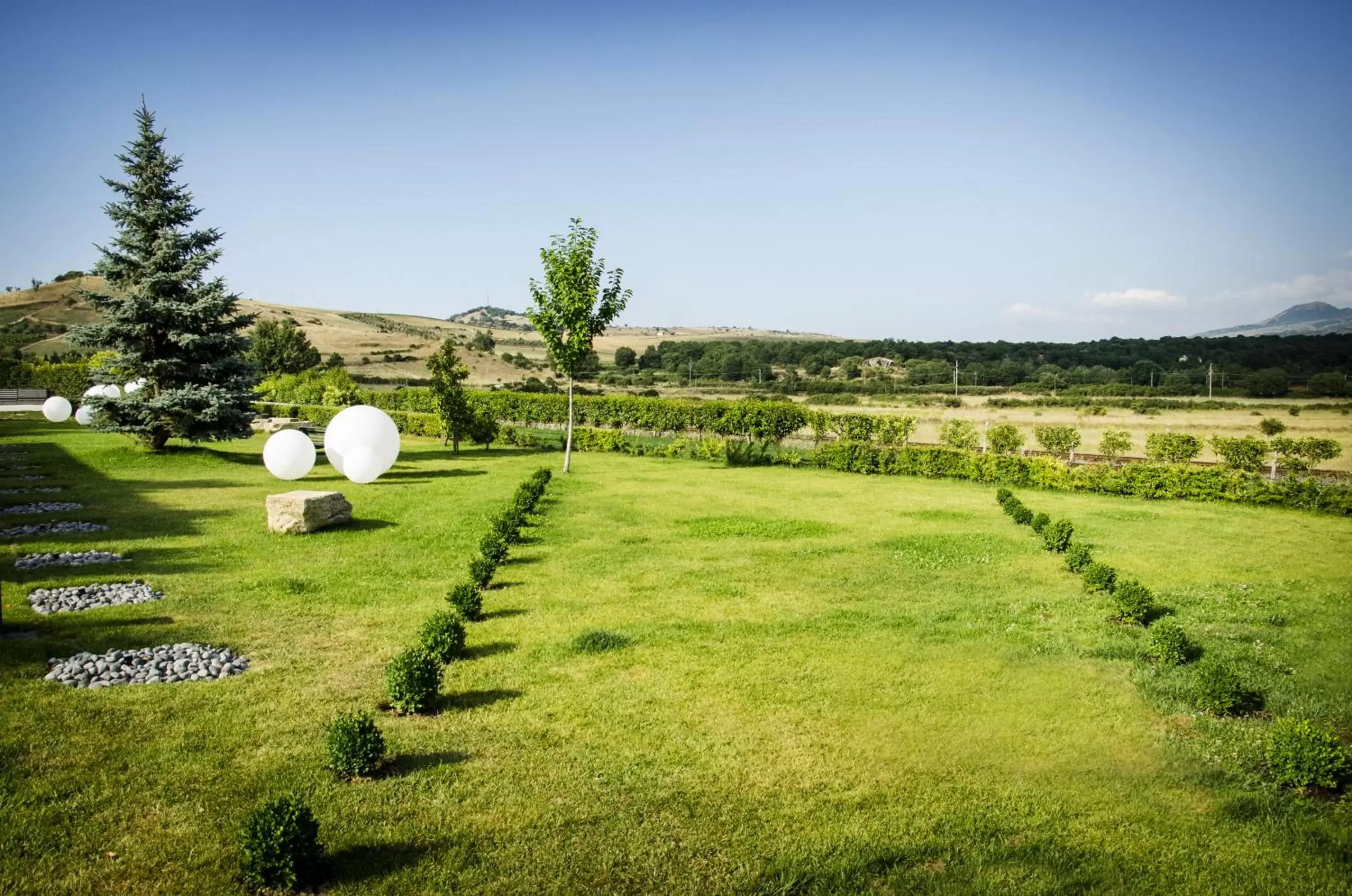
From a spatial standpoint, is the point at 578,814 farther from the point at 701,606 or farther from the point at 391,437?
the point at 391,437

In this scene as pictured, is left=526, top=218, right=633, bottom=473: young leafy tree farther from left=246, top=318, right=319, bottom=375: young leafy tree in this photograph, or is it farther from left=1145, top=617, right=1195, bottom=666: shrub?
left=246, top=318, right=319, bottom=375: young leafy tree

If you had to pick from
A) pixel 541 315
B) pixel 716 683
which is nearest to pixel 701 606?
pixel 716 683

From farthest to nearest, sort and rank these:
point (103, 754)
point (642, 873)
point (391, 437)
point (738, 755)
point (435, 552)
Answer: point (391, 437)
point (435, 552)
point (738, 755)
point (103, 754)
point (642, 873)

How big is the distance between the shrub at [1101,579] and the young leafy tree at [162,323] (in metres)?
23.2

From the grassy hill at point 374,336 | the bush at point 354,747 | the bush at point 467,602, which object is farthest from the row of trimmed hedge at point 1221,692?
the grassy hill at point 374,336

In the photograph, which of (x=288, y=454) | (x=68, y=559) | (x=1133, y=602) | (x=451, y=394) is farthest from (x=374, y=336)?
(x=1133, y=602)

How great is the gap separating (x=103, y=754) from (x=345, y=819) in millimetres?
2218

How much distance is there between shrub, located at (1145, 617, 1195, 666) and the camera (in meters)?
7.98

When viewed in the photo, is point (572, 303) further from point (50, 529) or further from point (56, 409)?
point (56, 409)

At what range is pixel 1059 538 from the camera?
13.1 metres

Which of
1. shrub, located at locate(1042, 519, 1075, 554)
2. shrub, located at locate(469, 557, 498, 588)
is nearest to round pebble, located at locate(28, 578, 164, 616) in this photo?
shrub, located at locate(469, 557, 498, 588)

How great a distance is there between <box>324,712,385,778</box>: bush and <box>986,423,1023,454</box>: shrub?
2373 cm

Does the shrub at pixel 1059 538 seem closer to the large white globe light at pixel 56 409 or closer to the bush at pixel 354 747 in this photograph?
the bush at pixel 354 747

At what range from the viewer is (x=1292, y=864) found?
477 centimetres
